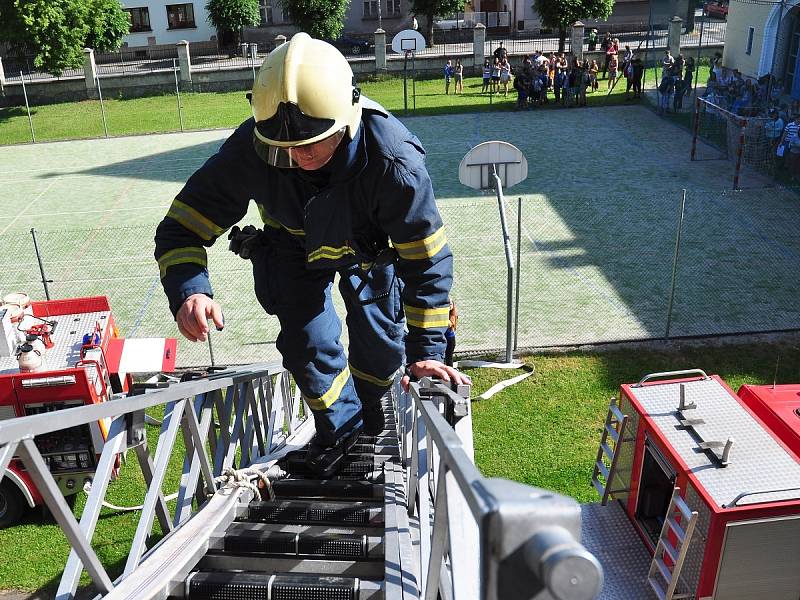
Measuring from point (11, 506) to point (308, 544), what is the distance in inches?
174

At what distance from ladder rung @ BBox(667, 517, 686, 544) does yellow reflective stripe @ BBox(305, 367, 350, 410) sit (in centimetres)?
218

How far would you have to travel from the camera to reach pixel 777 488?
4.66m

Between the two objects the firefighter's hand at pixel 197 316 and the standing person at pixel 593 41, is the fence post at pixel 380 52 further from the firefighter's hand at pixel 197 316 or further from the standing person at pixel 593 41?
the firefighter's hand at pixel 197 316

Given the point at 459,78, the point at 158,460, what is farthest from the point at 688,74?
the point at 158,460

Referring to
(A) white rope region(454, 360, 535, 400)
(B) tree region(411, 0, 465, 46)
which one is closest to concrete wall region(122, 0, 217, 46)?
(B) tree region(411, 0, 465, 46)

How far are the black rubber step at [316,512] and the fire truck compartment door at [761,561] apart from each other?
2165 mm

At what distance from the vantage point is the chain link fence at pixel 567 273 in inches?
391

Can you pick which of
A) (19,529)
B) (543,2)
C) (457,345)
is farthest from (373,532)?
(543,2)

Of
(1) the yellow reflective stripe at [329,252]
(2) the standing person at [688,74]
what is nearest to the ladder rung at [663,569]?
(1) the yellow reflective stripe at [329,252]

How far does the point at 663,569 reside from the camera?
4926 mm

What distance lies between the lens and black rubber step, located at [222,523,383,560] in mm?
3205

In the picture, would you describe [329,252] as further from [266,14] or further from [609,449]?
[266,14]

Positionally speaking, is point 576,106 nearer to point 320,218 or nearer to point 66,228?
point 66,228

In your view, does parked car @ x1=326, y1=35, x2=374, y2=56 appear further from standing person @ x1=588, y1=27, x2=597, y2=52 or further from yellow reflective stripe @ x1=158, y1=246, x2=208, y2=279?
yellow reflective stripe @ x1=158, y1=246, x2=208, y2=279
